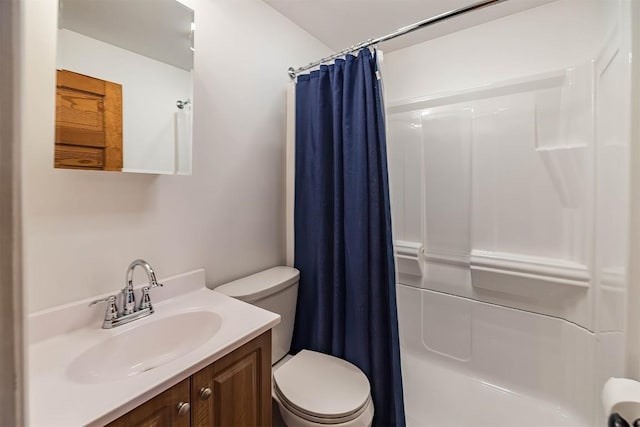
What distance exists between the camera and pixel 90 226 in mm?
987

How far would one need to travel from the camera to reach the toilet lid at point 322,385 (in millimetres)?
1104

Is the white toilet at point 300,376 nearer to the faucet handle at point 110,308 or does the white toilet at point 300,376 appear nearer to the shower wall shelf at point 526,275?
the faucet handle at point 110,308

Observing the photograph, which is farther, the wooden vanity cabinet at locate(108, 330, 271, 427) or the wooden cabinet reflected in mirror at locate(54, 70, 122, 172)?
the wooden cabinet reflected in mirror at locate(54, 70, 122, 172)

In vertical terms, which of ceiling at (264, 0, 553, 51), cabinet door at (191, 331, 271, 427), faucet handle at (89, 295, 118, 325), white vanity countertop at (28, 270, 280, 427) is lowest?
cabinet door at (191, 331, 271, 427)

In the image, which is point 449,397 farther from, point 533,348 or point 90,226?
point 90,226

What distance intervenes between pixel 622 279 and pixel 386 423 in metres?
1.12

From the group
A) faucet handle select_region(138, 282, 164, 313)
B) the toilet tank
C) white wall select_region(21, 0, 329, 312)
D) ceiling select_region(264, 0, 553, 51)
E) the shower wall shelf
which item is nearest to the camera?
white wall select_region(21, 0, 329, 312)

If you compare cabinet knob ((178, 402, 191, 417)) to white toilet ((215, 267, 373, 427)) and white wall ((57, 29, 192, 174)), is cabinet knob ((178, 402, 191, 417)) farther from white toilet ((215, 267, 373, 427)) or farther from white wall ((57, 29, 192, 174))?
white wall ((57, 29, 192, 174))

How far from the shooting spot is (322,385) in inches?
48.6

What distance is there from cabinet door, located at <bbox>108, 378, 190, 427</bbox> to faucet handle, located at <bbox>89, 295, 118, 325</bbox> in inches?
16.3

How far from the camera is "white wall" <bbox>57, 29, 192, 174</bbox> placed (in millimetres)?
939

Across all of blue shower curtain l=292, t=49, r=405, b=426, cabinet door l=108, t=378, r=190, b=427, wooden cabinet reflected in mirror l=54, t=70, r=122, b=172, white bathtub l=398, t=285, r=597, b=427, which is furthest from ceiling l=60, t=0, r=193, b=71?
white bathtub l=398, t=285, r=597, b=427

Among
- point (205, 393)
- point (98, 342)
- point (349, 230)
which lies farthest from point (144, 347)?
point (349, 230)

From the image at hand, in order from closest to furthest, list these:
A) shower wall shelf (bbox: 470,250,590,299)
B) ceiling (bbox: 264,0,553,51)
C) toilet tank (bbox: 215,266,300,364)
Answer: toilet tank (bbox: 215,266,300,364)
shower wall shelf (bbox: 470,250,590,299)
ceiling (bbox: 264,0,553,51)
